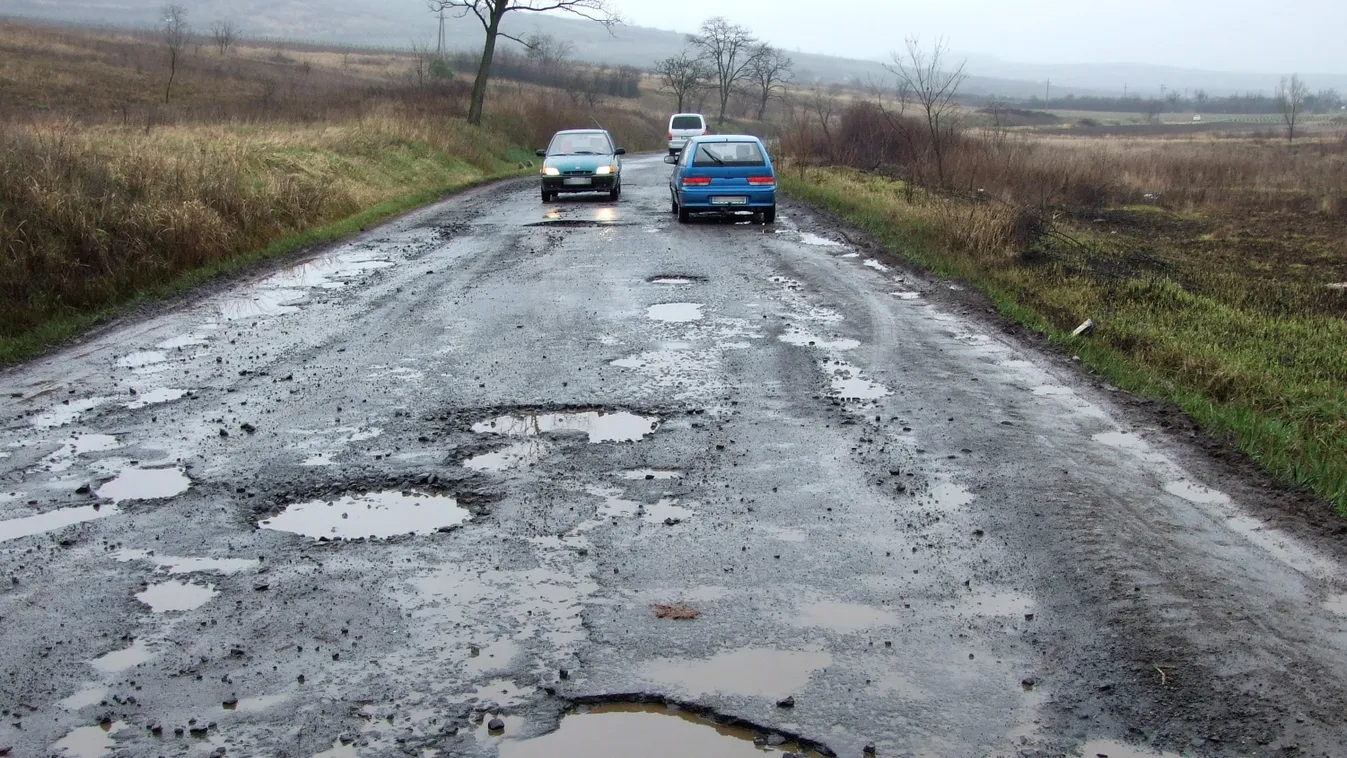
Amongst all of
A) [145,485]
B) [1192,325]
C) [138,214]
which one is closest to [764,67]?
[138,214]

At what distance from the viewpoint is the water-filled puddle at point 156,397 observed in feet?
24.3

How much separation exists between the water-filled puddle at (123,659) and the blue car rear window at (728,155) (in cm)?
1577

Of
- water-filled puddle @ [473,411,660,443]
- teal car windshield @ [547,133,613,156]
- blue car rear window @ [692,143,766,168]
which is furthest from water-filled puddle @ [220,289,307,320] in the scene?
teal car windshield @ [547,133,613,156]

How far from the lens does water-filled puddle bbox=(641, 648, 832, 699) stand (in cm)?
378

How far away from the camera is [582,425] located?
687cm

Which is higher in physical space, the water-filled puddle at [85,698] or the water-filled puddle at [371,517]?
the water-filled puddle at [371,517]

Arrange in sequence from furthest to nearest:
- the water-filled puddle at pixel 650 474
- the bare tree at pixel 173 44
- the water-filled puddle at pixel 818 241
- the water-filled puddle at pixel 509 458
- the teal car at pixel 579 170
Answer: the bare tree at pixel 173 44, the teal car at pixel 579 170, the water-filled puddle at pixel 818 241, the water-filled puddle at pixel 509 458, the water-filled puddle at pixel 650 474

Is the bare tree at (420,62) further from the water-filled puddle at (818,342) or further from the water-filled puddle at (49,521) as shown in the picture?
the water-filled puddle at (49,521)

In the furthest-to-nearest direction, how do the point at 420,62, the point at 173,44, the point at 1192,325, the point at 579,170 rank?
the point at 173,44 < the point at 420,62 < the point at 579,170 < the point at 1192,325

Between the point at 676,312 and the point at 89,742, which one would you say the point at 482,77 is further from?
the point at 89,742

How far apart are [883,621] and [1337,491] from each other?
3007mm

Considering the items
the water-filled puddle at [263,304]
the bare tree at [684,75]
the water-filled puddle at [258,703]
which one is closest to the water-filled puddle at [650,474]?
the water-filled puddle at [258,703]

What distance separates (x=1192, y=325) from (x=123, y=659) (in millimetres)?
9892

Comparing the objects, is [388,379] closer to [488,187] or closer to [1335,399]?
[1335,399]
